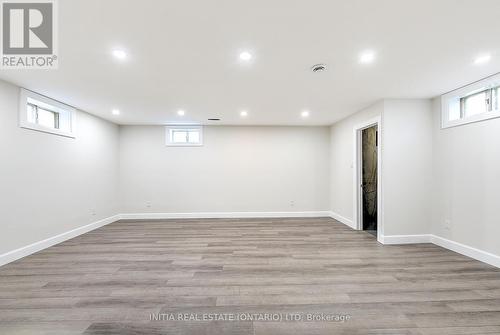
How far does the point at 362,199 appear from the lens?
201 inches

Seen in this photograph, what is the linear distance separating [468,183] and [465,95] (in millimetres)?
1384

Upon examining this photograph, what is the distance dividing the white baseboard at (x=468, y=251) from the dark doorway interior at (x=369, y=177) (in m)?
1.27

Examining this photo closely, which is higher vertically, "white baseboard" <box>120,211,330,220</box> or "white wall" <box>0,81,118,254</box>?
"white wall" <box>0,81,118,254</box>

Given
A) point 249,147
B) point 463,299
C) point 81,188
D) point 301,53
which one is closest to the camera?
point 463,299

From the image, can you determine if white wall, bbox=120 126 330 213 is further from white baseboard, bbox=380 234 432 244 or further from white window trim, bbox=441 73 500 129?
white window trim, bbox=441 73 500 129

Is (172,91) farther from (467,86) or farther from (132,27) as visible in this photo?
(467,86)

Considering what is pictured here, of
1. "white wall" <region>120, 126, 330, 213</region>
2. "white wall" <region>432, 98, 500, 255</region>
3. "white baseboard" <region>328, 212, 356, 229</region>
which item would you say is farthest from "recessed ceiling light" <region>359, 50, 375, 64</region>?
"white wall" <region>120, 126, 330, 213</region>

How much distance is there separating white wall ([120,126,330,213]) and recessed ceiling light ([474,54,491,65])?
3899 mm

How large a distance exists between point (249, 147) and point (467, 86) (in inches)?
177

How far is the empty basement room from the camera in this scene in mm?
1962

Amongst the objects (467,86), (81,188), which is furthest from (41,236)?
(467,86)

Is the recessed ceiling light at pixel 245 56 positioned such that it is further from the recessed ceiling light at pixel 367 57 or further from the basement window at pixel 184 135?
the basement window at pixel 184 135

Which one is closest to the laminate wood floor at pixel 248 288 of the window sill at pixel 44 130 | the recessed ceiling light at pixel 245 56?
the window sill at pixel 44 130

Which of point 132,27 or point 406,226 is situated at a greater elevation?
point 132,27
